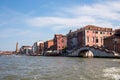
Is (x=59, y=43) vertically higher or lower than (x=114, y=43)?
higher

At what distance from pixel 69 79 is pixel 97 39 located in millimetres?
78241

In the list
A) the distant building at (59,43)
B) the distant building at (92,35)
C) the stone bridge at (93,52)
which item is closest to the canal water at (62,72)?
the stone bridge at (93,52)

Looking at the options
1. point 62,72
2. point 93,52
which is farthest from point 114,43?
point 62,72

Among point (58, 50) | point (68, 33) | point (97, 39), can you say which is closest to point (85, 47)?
point (97, 39)

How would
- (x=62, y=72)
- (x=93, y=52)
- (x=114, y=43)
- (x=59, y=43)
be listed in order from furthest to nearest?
(x=59, y=43) < (x=93, y=52) < (x=114, y=43) < (x=62, y=72)

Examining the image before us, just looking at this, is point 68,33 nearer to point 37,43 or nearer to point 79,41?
point 79,41

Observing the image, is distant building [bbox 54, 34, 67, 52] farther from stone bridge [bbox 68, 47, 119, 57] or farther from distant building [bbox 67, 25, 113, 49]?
stone bridge [bbox 68, 47, 119, 57]

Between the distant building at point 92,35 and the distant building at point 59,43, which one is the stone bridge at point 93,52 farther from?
→ the distant building at point 59,43

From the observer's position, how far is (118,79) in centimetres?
1881

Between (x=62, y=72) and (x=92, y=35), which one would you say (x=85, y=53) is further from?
(x=62, y=72)

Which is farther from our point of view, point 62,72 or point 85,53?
point 85,53

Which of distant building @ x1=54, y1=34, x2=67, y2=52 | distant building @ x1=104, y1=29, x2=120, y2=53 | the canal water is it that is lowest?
the canal water

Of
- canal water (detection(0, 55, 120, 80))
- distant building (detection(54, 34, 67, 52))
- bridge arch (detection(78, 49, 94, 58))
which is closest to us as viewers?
canal water (detection(0, 55, 120, 80))

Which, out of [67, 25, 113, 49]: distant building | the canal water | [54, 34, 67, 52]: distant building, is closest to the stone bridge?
[67, 25, 113, 49]: distant building
